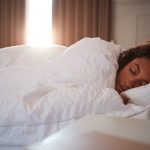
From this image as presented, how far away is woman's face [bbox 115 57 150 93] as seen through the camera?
110 cm

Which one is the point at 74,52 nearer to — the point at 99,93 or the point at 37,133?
the point at 99,93

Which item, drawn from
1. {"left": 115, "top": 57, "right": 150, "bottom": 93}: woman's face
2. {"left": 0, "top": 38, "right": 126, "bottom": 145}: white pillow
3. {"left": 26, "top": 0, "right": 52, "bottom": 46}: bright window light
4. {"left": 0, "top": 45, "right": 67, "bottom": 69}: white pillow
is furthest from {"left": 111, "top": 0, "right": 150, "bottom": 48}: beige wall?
{"left": 0, "top": 38, "right": 126, "bottom": 145}: white pillow

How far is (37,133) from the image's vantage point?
0.72 meters

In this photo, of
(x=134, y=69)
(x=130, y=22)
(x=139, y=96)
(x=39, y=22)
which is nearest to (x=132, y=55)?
(x=134, y=69)

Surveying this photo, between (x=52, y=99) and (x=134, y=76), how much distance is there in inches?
18.6

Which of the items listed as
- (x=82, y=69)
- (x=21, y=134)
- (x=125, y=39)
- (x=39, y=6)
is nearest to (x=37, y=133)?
(x=21, y=134)

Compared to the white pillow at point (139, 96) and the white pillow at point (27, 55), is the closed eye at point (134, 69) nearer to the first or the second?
the white pillow at point (139, 96)

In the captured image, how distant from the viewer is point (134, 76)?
111cm

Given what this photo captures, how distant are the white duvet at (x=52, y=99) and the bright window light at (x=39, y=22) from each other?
1994mm

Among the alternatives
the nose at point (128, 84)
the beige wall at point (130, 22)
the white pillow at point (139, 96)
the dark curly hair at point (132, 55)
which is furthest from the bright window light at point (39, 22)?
the white pillow at point (139, 96)

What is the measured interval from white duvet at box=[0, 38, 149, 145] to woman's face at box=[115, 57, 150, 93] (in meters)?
0.05

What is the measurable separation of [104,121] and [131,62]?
78 centimetres

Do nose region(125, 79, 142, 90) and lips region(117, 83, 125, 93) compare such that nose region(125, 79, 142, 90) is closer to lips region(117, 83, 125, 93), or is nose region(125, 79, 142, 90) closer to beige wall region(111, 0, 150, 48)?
lips region(117, 83, 125, 93)

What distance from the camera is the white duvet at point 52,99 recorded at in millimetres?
720
